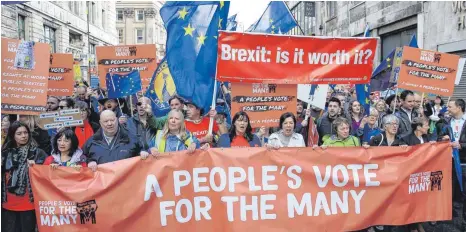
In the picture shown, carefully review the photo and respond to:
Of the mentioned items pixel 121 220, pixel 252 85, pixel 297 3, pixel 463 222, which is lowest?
pixel 463 222

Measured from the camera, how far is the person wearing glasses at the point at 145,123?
596 cm

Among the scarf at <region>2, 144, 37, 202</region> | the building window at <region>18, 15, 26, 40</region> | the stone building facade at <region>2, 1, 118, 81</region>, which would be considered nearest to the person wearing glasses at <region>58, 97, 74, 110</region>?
the scarf at <region>2, 144, 37, 202</region>

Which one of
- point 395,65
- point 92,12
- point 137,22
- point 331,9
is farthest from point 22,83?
point 137,22

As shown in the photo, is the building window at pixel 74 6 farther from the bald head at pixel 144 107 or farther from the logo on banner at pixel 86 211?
the logo on banner at pixel 86 211

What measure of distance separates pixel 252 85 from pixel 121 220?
8.19ft

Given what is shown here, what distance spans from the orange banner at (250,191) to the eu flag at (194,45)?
1208 mm

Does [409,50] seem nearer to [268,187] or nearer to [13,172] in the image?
[268,187]

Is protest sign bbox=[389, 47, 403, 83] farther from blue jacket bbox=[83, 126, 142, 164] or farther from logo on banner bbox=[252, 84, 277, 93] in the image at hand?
blue jacket bbox=[83, 126, 142, 164]

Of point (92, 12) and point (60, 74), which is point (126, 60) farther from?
point (92, 12)

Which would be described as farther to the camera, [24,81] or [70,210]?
[24,81]

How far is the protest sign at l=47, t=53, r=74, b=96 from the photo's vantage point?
826 cm

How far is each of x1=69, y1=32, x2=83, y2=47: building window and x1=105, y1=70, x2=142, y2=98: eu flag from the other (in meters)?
36.1

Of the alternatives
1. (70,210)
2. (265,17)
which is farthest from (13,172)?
(265,17)

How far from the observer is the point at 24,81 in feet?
19.1
